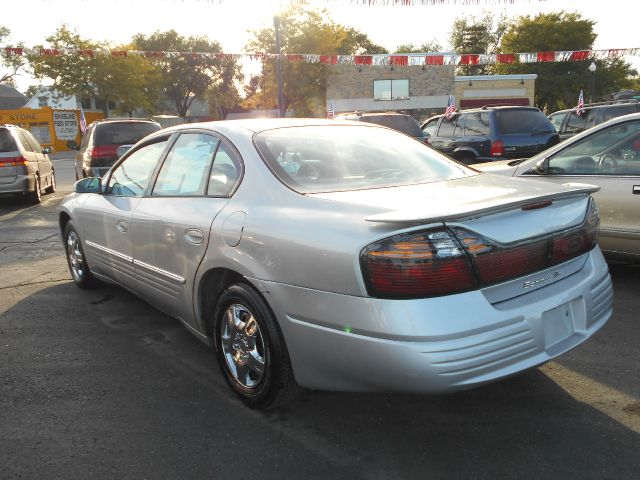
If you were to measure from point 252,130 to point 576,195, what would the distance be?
184 cm

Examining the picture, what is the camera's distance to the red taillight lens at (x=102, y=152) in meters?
11.2

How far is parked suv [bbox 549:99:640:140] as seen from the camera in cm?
1072

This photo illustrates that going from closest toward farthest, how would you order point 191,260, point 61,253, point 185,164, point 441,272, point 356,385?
point 441,272, point 356,385, point 191,260, point 185,164, point 61,253

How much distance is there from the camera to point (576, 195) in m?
2.88

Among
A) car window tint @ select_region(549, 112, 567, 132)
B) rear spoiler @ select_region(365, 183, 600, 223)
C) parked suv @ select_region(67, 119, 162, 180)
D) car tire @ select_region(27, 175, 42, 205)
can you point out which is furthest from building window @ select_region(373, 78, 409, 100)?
rear spoiler @ select_region(365, 183, 600, 223)

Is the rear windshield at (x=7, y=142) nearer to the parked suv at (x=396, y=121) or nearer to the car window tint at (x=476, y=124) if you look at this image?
the parked suv at (x=396, y=121)

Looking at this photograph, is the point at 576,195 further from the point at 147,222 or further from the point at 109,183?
the point at 109,183

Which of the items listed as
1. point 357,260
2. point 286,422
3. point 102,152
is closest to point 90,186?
point 286,422

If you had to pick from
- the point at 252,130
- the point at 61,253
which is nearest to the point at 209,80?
the point at 61,253

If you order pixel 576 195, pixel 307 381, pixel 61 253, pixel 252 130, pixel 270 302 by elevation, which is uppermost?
pixel 252 130

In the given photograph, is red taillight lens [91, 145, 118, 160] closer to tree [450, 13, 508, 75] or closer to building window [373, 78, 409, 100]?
A: building window [373, 78, 409, 100]

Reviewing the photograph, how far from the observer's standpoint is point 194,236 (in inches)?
127

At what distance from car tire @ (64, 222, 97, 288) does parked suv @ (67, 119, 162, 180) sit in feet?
18.6

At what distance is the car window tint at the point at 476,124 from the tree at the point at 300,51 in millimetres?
25468
